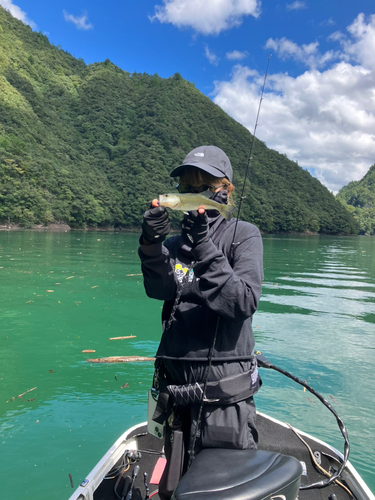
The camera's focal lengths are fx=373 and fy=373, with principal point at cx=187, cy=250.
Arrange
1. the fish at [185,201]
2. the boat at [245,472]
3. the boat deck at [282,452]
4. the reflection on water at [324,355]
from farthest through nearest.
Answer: the reflection on water at [324,355], the boat deck at [282,452], the fish at [185,201], the boat at [245,472]

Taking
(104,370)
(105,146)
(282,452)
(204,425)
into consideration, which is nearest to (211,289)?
(204,425)

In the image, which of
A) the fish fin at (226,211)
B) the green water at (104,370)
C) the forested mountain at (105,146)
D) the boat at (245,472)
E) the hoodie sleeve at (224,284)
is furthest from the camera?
the forested mountain at (105,146)

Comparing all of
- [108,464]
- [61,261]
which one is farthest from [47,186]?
[108,464]

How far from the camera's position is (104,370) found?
23.8ft

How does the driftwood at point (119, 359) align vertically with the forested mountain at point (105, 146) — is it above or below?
below

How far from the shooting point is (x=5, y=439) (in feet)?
16.3

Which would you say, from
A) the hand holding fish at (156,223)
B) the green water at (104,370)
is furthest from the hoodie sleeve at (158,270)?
the green water at (104,370)

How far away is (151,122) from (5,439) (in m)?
161

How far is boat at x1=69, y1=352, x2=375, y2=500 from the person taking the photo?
1.70 m

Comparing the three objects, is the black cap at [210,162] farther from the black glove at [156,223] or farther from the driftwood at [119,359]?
the driftwood at [119,359]

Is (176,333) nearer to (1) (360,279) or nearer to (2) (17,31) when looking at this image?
(1) (360,279)

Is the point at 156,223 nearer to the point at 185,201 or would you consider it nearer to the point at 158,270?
the point at 185,201

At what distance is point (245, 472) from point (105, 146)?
153 m

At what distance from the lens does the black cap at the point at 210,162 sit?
2439 millimetres
